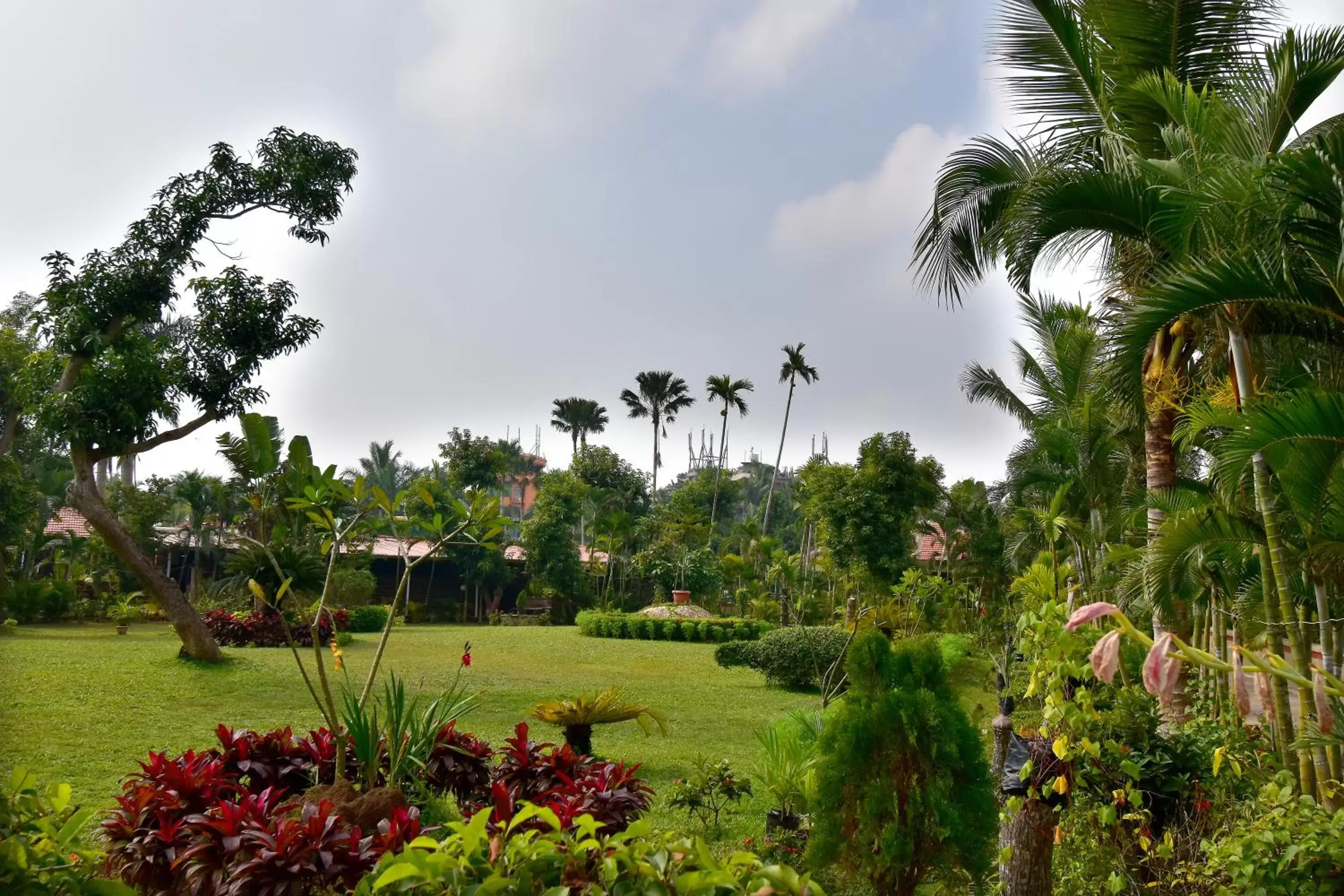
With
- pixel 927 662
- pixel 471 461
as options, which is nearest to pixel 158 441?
pixel 927 662

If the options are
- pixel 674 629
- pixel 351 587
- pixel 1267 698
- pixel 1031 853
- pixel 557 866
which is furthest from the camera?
pixel 351 587

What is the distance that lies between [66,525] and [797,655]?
25345mm

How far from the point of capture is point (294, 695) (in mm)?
11281

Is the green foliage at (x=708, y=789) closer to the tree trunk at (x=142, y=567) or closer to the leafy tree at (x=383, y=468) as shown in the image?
the tree trunk at (x=142, y=567)

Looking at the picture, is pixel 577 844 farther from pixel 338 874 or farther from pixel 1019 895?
pixel 1019 895

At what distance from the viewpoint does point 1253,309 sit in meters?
5.13

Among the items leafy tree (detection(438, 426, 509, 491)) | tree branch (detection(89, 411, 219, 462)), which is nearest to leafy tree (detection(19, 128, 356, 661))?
tree branch (detection(89, 411, 219, 462))

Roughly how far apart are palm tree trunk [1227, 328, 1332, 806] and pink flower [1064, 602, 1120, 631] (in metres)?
3.58

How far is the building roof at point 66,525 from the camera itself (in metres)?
24.9

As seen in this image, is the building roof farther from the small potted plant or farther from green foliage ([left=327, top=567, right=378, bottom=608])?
green foliage ([left=327, top=567, right=378, bottom=608])

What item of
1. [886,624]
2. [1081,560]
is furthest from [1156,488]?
[886,624]

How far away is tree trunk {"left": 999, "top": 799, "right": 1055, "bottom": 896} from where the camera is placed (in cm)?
393

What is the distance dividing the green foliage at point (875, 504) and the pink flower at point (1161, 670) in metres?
19.2

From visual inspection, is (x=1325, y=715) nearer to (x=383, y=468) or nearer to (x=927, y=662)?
(x=927, y=662)
